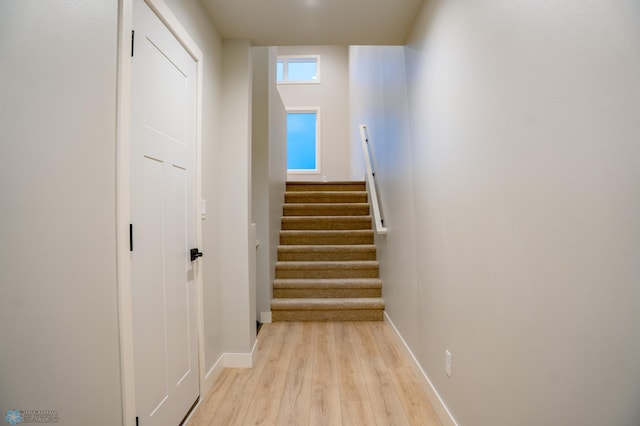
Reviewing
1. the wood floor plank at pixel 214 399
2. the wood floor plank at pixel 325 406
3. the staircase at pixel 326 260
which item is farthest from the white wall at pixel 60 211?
the staircase at pixel 326 260

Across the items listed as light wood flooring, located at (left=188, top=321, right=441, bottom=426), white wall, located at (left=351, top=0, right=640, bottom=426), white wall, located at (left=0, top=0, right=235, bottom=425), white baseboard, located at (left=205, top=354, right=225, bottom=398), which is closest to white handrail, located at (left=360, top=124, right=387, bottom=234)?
light wood flooring, located at (left=188, top=321, right=441, bottom=426)

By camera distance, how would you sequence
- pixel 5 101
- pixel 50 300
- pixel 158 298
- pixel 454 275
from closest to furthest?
pixel 5 101 < pixel 50 300 < pixel 158 298 < pixel 454 275

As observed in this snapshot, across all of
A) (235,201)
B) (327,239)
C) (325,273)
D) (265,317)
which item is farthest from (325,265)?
(235,201)

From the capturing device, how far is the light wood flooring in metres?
1.82

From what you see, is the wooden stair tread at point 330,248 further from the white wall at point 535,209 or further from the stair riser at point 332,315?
the white wall at point 535,209

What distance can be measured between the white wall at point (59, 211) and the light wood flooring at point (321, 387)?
88 centimetres

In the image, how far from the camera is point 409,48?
2.37 meters

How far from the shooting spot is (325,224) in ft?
14.5

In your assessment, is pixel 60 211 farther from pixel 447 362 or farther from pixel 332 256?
pixel 332 256

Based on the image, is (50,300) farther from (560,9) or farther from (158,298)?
(560,9)

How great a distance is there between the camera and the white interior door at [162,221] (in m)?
1.36

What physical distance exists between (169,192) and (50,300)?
31.9 inches

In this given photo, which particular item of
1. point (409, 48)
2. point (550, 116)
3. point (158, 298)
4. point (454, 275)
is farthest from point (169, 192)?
point (409, 48)

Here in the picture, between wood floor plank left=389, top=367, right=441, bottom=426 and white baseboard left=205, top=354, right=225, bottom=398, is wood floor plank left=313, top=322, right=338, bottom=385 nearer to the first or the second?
wood floor plank left=389, top=367, right=441, bottom=426
